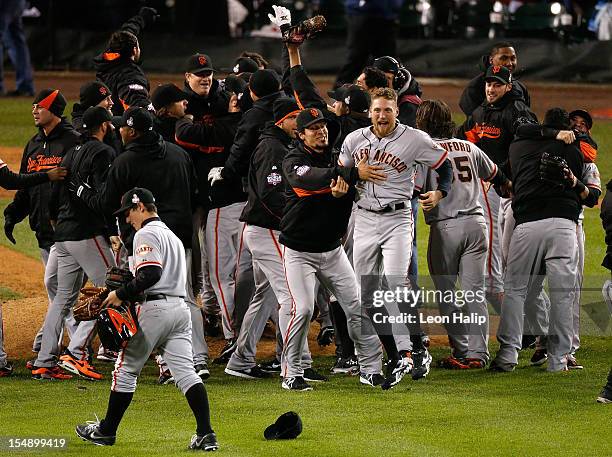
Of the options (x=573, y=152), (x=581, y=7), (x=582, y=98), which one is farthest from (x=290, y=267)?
(x=581, y=7)

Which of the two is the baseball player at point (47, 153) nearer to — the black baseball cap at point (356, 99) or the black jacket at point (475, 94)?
the black baseball cap at point (356, 99)

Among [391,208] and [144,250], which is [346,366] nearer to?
[391,208]

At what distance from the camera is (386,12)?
1688cm

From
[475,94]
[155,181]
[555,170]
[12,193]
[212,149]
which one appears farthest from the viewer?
[12,193]

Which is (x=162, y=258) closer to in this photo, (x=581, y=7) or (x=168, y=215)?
(x=168, y=215)

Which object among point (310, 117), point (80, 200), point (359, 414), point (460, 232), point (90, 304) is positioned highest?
point (310, 117)

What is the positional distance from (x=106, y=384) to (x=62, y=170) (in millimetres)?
1421

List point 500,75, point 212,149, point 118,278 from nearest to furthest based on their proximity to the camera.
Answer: point 118,278 → point 212,149 → point 500,75

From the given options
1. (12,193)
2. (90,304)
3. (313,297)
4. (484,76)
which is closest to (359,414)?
(313,297)

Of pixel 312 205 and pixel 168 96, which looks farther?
pixel 168 96

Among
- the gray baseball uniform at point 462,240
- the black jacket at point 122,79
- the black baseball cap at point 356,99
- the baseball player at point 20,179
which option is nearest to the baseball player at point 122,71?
the black jacket at point 122,79

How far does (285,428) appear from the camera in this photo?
7262 millimetres

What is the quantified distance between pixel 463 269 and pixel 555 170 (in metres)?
0.97

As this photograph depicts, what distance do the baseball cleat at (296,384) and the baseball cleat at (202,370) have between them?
58 centimetres
